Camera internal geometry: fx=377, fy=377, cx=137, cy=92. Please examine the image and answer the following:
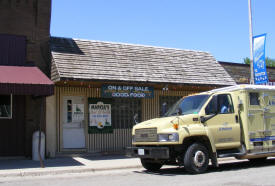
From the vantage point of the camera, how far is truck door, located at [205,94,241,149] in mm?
11242

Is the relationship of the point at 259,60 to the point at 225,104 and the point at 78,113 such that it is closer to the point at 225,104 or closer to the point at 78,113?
the point at 225,104

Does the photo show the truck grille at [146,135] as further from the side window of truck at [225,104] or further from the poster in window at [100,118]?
the poster in window at [100,118]

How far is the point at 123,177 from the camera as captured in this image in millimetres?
10812

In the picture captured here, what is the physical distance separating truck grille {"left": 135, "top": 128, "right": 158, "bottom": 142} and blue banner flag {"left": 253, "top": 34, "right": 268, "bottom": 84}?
830 centimetres

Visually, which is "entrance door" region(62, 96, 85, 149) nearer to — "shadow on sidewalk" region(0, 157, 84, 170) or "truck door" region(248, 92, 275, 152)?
"shadow on sidewalk" region(0, 157, 84, 170)

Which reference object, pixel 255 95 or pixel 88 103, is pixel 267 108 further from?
pixel 88 103

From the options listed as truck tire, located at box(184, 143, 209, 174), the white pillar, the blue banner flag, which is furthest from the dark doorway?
the blue banner flag

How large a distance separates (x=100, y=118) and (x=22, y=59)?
417 centimetres

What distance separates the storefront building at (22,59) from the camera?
1515 cm

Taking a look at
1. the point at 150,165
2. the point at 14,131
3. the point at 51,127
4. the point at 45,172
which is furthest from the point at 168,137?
the point at 14,131

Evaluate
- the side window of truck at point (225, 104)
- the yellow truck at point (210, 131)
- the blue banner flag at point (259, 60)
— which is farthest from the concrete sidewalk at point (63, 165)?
the blue banner flag at point (259, 60)

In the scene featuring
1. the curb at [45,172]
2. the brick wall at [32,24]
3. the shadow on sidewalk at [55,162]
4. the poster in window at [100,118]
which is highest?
the brick wall at [32,24]

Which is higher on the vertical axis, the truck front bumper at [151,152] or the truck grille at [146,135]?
the truck grille at [146,135]

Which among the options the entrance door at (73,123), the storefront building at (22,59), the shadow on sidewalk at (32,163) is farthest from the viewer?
the entrance door at (73,123)
